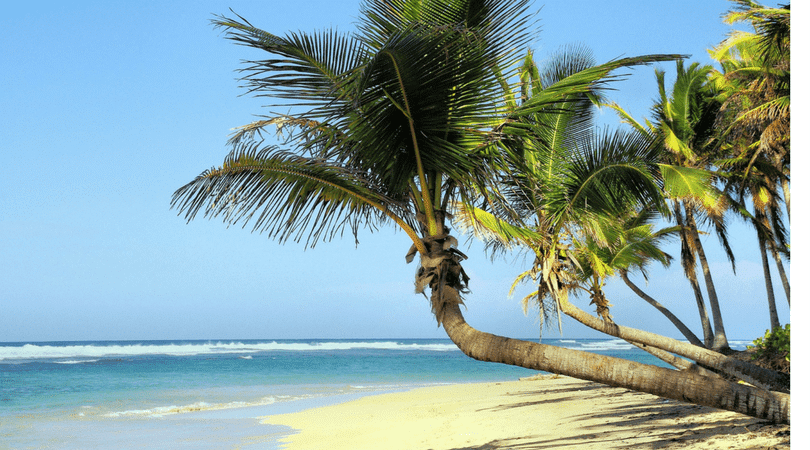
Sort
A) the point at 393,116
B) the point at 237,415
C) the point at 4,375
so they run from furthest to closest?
1. the point at 4,375
2. the point at 237,415
3. the point at 393,116

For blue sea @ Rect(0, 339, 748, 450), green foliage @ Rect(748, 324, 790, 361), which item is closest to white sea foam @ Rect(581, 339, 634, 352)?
blue sea @ Rect(0, 339, 748, 450)

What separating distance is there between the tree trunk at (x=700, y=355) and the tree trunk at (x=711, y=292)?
7162mm

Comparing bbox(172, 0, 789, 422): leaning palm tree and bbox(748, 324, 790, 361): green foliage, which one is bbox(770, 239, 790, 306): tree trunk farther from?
bbox(172, 0, 789, 422): leaning palm tree

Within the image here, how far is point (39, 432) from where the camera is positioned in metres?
10.7

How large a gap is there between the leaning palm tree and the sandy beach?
3375mm

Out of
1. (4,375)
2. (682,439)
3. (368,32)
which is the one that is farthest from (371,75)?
(4,375)

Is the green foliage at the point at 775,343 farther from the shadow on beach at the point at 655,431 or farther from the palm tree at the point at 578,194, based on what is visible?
the palm tree at the point at 578,194

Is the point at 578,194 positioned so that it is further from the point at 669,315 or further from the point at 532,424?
the point at 669,315

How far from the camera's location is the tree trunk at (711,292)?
511 inches

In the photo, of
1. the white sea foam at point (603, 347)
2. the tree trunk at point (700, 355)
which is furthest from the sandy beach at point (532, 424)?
the white sea foam at point (603, 347)

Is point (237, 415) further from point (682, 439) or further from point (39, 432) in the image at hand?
point (682, 439)

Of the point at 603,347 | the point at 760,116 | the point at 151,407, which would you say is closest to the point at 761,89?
the point at 760,116

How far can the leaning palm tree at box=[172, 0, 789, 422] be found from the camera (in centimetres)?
360

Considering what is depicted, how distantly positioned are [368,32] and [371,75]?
1.03m
